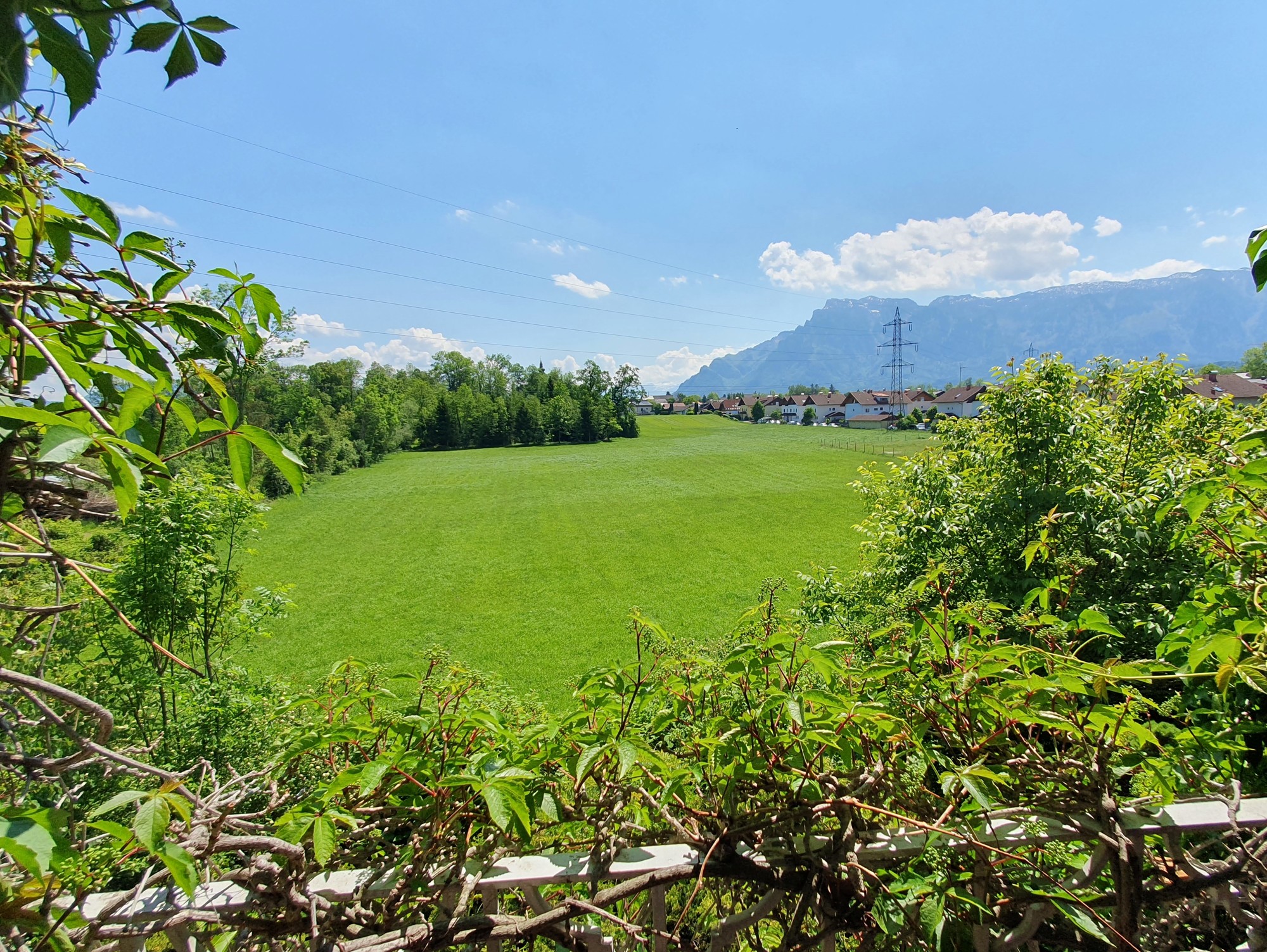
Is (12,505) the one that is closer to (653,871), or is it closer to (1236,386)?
(653,871)

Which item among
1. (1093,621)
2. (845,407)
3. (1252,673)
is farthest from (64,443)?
(845,407)

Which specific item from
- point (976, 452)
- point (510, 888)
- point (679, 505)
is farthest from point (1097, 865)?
point (679, 505)

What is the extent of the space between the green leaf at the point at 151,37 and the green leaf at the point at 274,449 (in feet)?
1.83

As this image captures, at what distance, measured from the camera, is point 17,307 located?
0.77m

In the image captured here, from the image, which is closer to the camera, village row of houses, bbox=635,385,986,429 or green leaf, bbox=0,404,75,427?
green leaf, bbox=0,404,75,427

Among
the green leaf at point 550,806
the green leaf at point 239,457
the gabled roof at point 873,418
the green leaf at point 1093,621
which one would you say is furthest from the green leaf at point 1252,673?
the gabled roof at point 873,418

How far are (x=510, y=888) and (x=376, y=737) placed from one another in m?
0.49

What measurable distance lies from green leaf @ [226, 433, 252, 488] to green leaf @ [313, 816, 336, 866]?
0.59 meters

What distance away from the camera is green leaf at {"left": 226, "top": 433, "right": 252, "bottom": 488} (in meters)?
0.73

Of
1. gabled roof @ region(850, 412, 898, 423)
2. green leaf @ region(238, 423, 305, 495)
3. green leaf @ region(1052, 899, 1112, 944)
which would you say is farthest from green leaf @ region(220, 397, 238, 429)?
gabled roof @ region(850, 412, 898, 423)

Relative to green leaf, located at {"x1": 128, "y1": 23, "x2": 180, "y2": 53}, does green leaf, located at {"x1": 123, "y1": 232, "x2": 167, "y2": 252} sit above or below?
below

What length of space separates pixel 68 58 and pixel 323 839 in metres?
1.18

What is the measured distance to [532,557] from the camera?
16844 millimetres

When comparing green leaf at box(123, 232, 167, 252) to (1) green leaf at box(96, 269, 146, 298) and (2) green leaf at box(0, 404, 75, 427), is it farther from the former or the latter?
(2) green leaf at box(0, 404, 75, 427)
